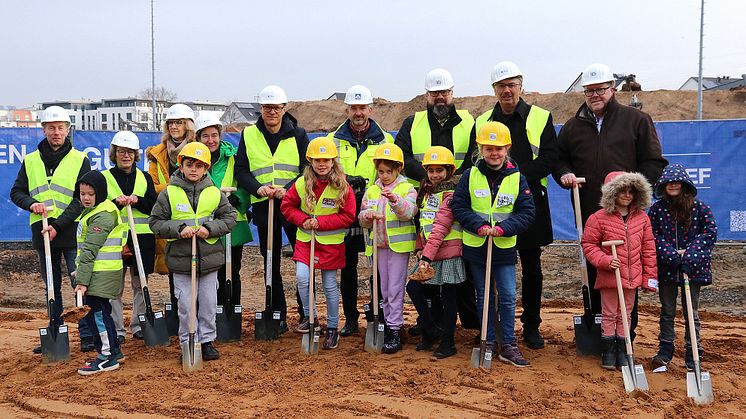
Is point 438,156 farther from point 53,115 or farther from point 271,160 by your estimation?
point 53,115

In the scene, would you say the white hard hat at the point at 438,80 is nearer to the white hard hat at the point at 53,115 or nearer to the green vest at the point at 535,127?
the green vest at the point at 535,127

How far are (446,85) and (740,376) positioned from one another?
342 cm

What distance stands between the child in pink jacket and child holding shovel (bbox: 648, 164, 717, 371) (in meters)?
0.16

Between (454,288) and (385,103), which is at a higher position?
(385,103)

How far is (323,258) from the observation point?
6.71 metres

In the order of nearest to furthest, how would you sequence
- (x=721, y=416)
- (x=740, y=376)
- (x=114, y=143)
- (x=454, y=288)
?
(x=721, y=416), (x=740, y=376), (x=454, y=288), (x=114, y=143)

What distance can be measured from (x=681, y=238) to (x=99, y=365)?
4.96 metres

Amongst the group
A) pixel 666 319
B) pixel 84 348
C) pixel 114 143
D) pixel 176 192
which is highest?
pixel 114 143

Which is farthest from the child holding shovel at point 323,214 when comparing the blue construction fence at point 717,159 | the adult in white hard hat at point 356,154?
the blue construction fence at point 717,159

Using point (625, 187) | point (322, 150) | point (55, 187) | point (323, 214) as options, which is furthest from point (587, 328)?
point (55, 187)

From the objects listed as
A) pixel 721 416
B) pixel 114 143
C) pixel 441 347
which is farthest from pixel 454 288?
pixel 114 143

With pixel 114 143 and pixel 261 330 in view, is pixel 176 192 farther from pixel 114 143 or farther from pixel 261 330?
pixel 261 330

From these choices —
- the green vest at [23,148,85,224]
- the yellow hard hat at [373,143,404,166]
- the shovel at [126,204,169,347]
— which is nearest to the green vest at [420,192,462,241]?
the yellow hard hat at [373,143,404,166]

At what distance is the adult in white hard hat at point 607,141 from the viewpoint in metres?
6.18
